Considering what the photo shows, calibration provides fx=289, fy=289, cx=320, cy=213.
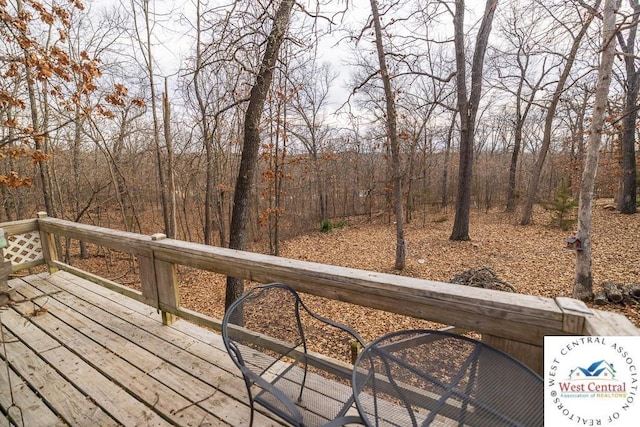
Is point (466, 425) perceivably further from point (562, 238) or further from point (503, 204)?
point (503, 204)

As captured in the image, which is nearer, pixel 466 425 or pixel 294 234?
pixel 466 425

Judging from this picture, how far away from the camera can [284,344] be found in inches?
69.6

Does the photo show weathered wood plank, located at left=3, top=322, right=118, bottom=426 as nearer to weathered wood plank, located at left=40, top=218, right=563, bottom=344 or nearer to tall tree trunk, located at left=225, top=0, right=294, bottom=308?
weathered wood plank, located at left=40, top=218, right=563, bottom=344

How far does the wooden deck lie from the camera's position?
1.73 metres

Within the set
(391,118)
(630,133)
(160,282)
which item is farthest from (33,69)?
(630,133)

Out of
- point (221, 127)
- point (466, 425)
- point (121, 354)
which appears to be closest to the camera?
point (466, 425)

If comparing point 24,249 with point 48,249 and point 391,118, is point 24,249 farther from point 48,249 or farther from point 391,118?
point 391,118

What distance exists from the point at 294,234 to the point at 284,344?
1246 cm

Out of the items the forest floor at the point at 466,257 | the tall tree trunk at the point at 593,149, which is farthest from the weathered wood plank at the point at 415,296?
the tall tree trunk at the point at 593,149

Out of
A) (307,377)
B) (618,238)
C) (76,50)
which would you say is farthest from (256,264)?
(76,50)

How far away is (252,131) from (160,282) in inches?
98.3

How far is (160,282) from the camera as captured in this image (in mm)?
2617

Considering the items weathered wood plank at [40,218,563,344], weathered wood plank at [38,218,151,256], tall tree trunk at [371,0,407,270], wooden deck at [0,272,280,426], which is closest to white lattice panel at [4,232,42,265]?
weathered wood plank at [38,218,151,256]

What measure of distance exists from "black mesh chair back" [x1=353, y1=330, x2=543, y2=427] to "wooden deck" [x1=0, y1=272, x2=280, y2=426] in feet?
2.77
